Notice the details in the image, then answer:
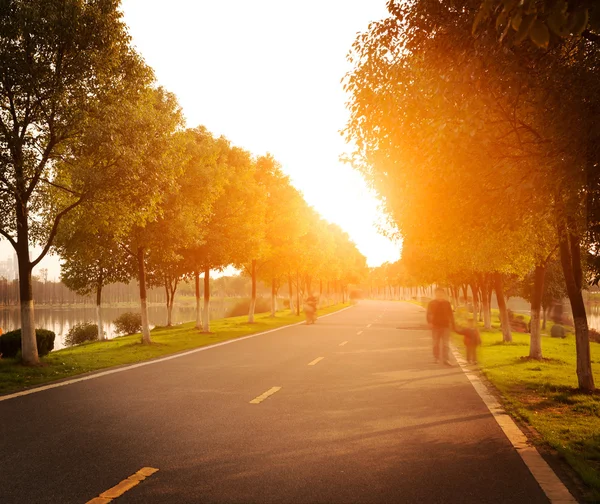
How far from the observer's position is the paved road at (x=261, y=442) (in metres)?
4.70

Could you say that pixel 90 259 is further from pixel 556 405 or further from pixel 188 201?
pixel 556 405

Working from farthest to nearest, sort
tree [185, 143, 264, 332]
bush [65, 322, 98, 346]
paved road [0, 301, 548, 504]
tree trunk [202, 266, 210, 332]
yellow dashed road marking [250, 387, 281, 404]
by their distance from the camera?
1. bush [65, 322, 98, 346]
2. tree [185, 143, 264, 332]
3. tree trunk [202, 266, 210, 332]
4. yellow dashed road marking [250, 387, 281, 404]
5. paved road [0, 301, 548, 504]

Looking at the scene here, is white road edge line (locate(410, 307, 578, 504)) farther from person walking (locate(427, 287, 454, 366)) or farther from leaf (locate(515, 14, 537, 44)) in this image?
leaf (locate(515, 14, 537, 44))

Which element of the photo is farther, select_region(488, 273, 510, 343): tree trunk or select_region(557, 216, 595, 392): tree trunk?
select_region(488, 273, 510, 343): tree trunk

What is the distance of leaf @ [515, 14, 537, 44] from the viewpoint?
3.12 m

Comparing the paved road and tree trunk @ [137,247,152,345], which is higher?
tree trunk @ [137,247,152,345]

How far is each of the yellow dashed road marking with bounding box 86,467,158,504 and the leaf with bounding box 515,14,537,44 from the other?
4686mm

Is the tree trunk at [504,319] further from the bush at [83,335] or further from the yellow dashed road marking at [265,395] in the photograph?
the bush at [83,335]

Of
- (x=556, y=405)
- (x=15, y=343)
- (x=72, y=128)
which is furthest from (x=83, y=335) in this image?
(x=556, y=405)

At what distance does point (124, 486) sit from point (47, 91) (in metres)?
10.9

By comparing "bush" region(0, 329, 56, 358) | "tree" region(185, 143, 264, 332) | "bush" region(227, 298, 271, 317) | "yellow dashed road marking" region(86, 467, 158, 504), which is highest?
"tree" region(185, 143, 264, 332)

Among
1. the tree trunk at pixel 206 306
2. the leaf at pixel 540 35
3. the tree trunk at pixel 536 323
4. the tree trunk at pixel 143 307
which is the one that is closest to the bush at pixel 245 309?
the tree trunk at pixel 206 306

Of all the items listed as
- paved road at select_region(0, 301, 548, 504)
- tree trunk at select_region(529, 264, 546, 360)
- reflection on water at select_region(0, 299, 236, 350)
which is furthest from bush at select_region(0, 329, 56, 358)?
reflection on water at select_region(0, 299, 236, 350)

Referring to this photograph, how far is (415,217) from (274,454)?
21.2 feet
